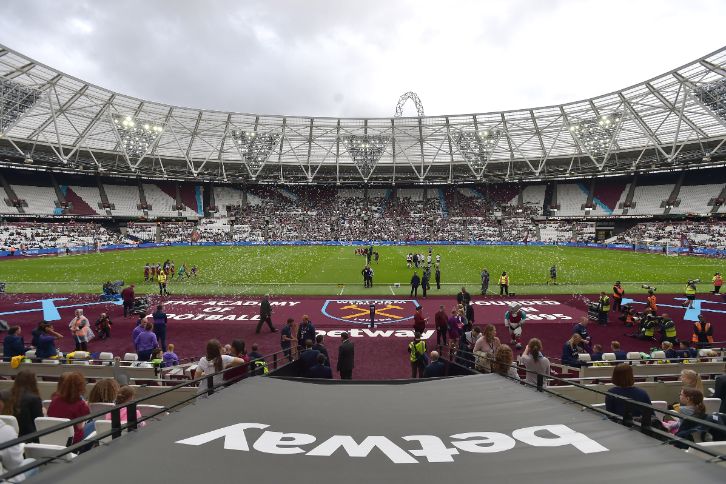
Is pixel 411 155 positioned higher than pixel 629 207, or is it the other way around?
pixel 411 155

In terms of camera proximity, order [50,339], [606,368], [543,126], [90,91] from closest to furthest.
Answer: [606,368], [50,339], [90,91], [543,126]

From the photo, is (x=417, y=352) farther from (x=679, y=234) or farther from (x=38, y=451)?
(x=679, y=234)

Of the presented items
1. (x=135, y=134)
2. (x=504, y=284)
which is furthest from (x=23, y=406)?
(x=135, y=134)

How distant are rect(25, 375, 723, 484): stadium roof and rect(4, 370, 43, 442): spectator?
91.0 inches

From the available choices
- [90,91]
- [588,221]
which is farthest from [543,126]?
[90,91]

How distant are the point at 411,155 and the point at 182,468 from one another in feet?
284

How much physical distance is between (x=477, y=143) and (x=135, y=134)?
64.6 meters

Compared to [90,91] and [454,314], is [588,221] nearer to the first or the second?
[454,314]

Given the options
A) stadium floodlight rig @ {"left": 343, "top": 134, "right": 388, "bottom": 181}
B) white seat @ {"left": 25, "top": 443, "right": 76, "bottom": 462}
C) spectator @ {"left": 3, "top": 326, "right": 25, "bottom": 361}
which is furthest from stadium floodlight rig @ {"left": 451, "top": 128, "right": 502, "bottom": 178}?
white seat @ {"left": 25, "top": 443, "right": 76, "bottom": 462}

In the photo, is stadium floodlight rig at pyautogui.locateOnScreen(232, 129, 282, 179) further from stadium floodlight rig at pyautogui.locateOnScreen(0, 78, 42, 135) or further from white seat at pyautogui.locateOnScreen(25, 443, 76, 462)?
white seat at pyautogui.locateOnScreen(25, 443, 76, 462)

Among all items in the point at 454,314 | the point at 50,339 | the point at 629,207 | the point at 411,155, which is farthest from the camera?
the point at 411,155

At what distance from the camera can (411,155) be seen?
283ft

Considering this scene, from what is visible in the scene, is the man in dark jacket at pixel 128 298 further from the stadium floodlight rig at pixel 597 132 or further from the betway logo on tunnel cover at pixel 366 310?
the stadium floodlight rig at pixel 597 132

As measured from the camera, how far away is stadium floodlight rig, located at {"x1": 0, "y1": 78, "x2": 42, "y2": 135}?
51.7 meters
